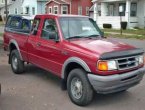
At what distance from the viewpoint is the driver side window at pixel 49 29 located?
274 inches

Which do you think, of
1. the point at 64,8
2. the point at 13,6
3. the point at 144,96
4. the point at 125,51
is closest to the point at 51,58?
the point at 125,51

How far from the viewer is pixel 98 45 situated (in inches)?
244

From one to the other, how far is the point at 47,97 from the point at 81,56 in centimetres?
139

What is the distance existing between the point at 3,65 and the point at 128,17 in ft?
85.3

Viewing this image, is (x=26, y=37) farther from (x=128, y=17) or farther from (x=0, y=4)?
(x=0, y=4)

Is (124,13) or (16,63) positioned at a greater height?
(124,13)

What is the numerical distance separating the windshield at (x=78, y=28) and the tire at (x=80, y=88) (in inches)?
40.6

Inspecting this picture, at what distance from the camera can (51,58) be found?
23.0 ft

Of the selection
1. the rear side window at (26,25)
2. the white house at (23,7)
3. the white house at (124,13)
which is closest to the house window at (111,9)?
the white house at (124,13)

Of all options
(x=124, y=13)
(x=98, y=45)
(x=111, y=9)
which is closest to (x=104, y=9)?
(x=111, y=9)

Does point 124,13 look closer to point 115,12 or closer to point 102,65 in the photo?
point 115,12

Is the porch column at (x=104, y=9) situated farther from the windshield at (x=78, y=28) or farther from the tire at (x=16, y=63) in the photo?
the windshield at (x=78, y=28)

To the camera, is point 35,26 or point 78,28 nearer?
point 78,28

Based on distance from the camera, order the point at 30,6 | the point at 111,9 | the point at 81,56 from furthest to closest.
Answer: the point at 30,6 < the point at 111,9 < the point at 81,56
